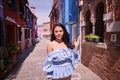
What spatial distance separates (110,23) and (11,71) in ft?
15.8

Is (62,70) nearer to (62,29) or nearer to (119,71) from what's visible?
(62,29)

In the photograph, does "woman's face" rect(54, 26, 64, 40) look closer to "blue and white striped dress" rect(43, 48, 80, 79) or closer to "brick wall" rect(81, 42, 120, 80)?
"blue and white striped dress" rect(43, 48, 80, 79)

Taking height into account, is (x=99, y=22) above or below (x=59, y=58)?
above

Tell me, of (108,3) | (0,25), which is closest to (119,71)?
(108,3)

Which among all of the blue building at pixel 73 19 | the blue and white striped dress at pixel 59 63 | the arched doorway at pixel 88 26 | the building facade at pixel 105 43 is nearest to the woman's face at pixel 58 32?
the blue and white striped dress at pixel 59 63

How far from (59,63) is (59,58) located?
11 centimetres

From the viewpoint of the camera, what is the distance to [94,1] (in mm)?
8172

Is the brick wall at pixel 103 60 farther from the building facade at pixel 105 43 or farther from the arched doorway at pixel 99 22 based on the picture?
the arched doorway at pixel 99 22

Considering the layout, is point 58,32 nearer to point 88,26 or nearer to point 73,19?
point 88,26

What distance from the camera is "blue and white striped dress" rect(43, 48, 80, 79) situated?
129 inches

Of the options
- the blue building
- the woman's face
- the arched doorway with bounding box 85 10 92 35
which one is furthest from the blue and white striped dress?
the blue building

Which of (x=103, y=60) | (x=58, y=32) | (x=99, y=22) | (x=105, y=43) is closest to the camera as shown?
(x=58, y=32)

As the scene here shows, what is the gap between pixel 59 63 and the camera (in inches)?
131

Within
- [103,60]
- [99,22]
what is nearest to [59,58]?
[103,60]
